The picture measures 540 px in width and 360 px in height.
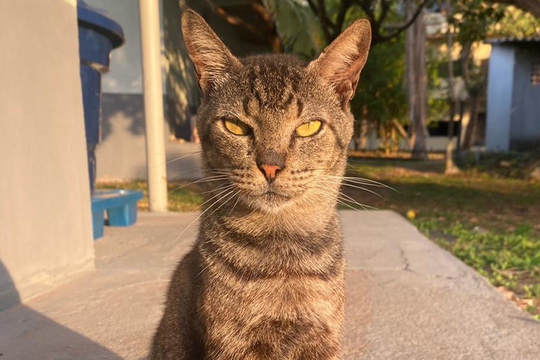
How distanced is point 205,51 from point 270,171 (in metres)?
0.68

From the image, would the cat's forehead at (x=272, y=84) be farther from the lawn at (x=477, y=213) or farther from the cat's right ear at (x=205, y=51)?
the lawn at (x=477, y=213)

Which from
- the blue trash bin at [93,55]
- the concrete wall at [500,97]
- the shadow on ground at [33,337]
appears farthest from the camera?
the concrete wall at [500,97]

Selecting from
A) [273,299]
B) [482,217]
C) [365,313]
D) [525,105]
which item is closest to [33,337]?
[273,299]

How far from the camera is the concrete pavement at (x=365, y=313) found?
2.20 meters

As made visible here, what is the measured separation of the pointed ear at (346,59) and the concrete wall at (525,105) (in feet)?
49.2

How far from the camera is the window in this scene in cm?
1462

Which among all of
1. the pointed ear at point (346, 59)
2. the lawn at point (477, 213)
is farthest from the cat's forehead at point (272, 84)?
the lawn at point (477, 213)

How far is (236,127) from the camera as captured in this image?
1820mm

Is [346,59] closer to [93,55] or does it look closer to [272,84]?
[272,84]

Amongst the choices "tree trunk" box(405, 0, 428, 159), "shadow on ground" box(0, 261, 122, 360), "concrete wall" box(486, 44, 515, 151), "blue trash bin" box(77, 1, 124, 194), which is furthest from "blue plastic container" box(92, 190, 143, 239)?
"tree trunk" box(405, 0, 428, 159)

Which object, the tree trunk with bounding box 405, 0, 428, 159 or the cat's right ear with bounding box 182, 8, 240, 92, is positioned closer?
the cat's right ear with bounding box 182, 8, 240, 92

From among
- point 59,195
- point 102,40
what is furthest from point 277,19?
point 59,195

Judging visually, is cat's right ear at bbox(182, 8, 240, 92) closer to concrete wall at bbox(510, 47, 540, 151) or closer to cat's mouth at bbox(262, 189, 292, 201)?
cat's mouth at bbox(262, 189, 292, 201)

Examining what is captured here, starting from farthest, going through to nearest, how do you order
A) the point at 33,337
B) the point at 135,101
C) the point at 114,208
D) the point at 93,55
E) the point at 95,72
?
the point at 135,101
the point at 114,208
the point at 95,72
the point at 93,55
the point at 33,337
